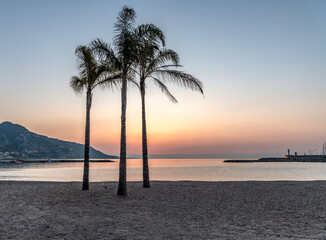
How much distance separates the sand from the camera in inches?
314

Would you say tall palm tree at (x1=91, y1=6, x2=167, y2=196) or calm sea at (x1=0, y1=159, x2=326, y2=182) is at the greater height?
tall palm tree at (x1=91, y1=6, x2=167, y2=196)

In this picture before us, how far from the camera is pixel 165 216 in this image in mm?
10461

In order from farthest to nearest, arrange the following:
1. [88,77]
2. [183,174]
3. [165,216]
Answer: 1. [183,174]
2. [88,77]
3. [165,216]

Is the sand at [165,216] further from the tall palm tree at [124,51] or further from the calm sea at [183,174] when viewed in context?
the calm sea at [183,174]

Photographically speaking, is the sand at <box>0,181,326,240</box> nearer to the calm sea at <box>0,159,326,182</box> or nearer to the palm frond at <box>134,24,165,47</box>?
the palm frond at <box>134,24,165,47</box>

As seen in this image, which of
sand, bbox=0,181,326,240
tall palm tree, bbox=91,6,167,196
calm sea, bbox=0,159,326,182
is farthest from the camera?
calm sea, bbox=0,159,326,182

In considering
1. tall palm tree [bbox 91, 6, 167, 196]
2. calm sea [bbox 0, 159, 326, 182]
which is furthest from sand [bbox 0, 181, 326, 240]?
calm sea [bbox 0, 159, 326, 182]

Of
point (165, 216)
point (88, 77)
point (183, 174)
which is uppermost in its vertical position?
point (88, 77)

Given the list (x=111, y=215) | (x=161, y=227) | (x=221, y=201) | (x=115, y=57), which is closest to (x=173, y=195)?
(x=221, y=201)

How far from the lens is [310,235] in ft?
25.8

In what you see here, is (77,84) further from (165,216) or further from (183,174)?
(183,174)

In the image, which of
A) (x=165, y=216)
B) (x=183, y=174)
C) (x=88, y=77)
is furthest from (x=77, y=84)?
(x=183, y=174)

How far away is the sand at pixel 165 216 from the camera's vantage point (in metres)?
7.99

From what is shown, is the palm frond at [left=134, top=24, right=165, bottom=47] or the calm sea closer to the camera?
the palm frond at [left=134, top=24, right=165, bottom=47]
